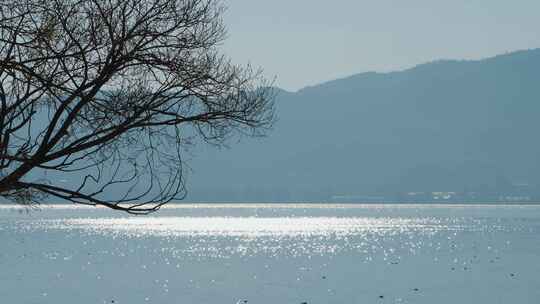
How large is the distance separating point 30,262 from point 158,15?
367 feet

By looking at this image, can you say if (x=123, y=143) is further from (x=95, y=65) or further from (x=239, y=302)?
(x=239, y=302)

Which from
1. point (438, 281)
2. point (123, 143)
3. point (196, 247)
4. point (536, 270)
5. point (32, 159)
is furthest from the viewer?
point (196, 247)

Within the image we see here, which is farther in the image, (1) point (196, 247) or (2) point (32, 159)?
(1) point (196, 247)

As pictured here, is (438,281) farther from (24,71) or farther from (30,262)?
(24,71)

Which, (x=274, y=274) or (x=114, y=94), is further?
(x=274, y=274)

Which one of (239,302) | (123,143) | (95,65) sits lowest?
(239,302)

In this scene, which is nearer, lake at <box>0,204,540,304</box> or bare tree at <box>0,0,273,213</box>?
bare tree at <box>0,0,273,213</box>

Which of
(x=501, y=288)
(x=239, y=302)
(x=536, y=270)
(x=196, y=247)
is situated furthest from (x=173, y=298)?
(x=196, y=247)

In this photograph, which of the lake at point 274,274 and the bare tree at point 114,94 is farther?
the lake at point 274,274

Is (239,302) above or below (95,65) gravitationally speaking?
below

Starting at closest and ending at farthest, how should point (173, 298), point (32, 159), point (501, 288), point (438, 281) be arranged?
point (32, 159) < point (173, 298) < point (501, 288) < point (438, 281)

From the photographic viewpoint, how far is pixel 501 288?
77875 mm

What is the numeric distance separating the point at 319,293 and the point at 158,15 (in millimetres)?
63587

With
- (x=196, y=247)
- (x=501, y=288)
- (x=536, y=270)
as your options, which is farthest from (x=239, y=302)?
(x=196, y=247)
